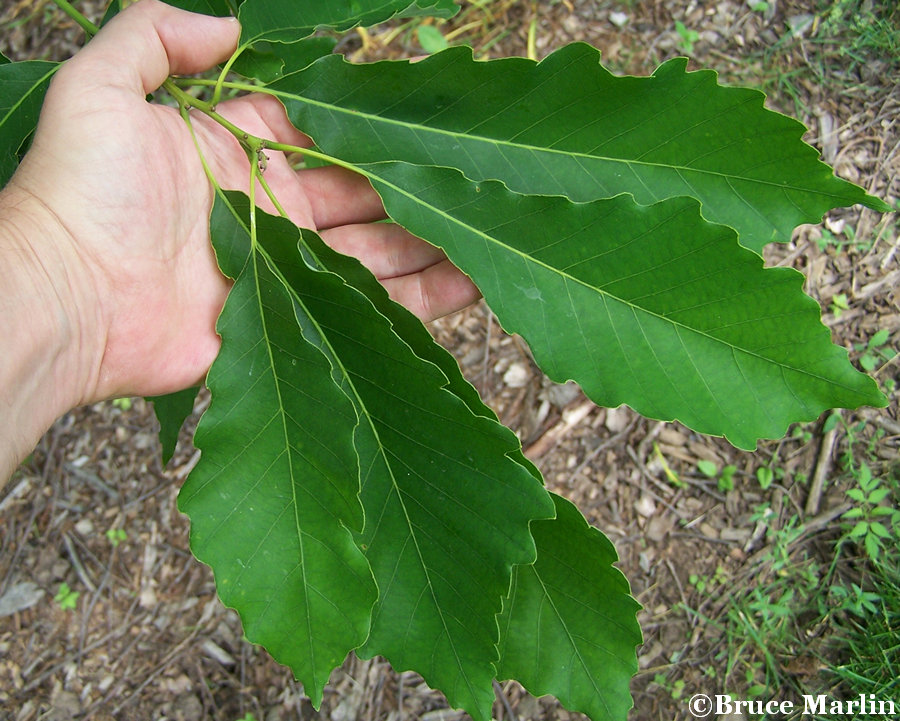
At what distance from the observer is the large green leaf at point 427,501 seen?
107cm

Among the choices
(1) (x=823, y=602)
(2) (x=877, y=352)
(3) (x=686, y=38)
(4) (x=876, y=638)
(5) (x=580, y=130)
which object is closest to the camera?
(5) (x=580, y=130)

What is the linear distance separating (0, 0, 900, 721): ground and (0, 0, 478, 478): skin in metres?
1.00

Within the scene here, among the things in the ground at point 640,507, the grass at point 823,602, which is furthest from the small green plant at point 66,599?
the grass at point 823,602

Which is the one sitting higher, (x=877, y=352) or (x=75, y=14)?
(x=75, y=14)

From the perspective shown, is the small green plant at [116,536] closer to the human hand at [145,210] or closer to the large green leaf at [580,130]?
the human hand at [145,210]

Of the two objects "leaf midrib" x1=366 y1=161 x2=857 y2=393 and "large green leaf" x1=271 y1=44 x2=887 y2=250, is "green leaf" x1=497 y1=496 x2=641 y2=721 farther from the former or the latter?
"large green leaf" x1=271 y1=44 x2=887 y2=250

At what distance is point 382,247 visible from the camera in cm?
147

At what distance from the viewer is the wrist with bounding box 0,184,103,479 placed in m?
1.11

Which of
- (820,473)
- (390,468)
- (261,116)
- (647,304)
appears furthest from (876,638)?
(261,116)

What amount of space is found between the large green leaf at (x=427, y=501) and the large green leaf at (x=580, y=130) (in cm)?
29

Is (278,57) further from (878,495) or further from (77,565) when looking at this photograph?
(878,495)

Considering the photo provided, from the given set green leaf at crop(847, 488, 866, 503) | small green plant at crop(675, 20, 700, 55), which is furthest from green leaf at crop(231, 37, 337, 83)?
green leaf at crop(847, 488, 866, 503)

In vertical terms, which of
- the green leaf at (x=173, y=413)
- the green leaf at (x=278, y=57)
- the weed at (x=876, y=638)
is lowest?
the weed at (x=876, y=638)

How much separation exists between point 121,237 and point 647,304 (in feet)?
2.84
